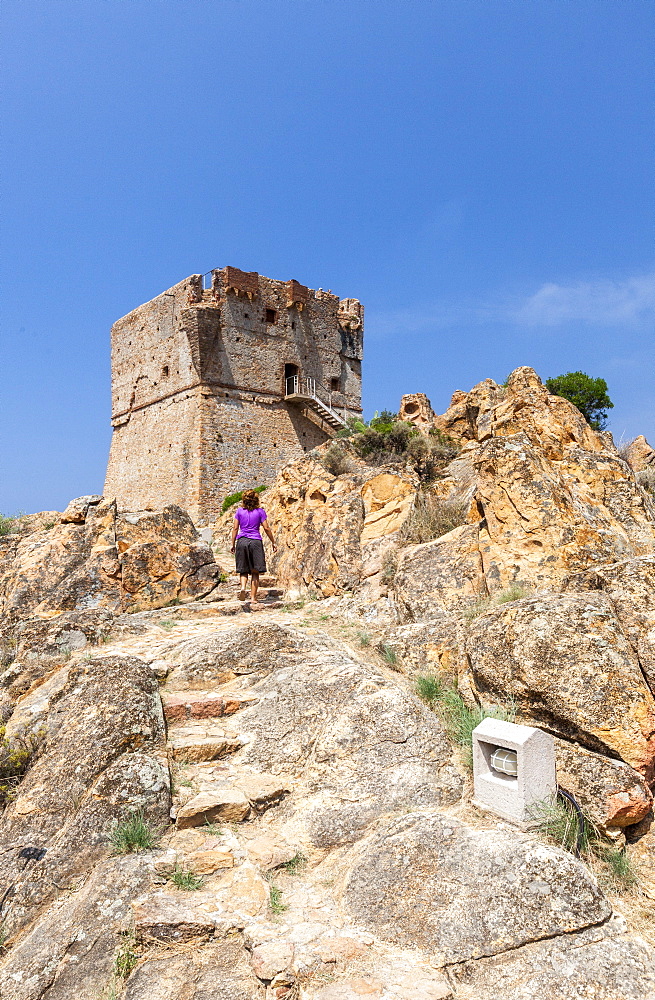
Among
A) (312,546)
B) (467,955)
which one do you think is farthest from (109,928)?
(312,546)

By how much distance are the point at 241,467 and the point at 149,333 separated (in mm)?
6367

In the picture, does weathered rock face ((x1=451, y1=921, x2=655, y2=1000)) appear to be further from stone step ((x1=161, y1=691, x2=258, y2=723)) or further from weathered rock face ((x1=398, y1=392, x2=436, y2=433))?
weathered rock face ((x1=398, y1=392, x2=436, y2=433))

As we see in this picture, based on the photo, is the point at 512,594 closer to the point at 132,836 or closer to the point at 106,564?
the point at 132,836

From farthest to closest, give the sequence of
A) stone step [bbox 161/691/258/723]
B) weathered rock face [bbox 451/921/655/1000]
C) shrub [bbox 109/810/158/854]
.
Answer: stone step [bbox 161/691/258/723]
shrub [bbox 109/810/158/854]
weathered rock face [bbox 451/921/655/1000]

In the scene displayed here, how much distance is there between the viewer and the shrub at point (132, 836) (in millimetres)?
4016

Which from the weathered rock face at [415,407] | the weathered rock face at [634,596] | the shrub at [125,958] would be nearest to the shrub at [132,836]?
the shrub at [125,958]

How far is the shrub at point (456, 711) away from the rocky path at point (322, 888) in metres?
0.12

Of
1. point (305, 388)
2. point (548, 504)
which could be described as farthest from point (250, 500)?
point (305, 388)

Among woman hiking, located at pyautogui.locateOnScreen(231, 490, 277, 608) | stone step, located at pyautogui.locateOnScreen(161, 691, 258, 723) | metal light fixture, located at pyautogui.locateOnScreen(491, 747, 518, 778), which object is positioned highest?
woman hiking, located at pyautogui.locateOnScreen(231, 490, 277, 608)

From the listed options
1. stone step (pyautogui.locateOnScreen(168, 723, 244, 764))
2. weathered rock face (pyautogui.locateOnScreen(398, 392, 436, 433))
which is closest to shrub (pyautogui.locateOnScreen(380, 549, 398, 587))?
stone step (pyautogui.locateOnScreen(168, 723, 244, 764))

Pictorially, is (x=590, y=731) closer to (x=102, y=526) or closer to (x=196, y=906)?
(x=196, y=906)

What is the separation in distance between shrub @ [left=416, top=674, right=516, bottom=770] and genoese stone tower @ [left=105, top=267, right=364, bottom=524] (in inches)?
618

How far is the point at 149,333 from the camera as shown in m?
23.3

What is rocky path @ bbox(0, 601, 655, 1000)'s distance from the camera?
311cm
